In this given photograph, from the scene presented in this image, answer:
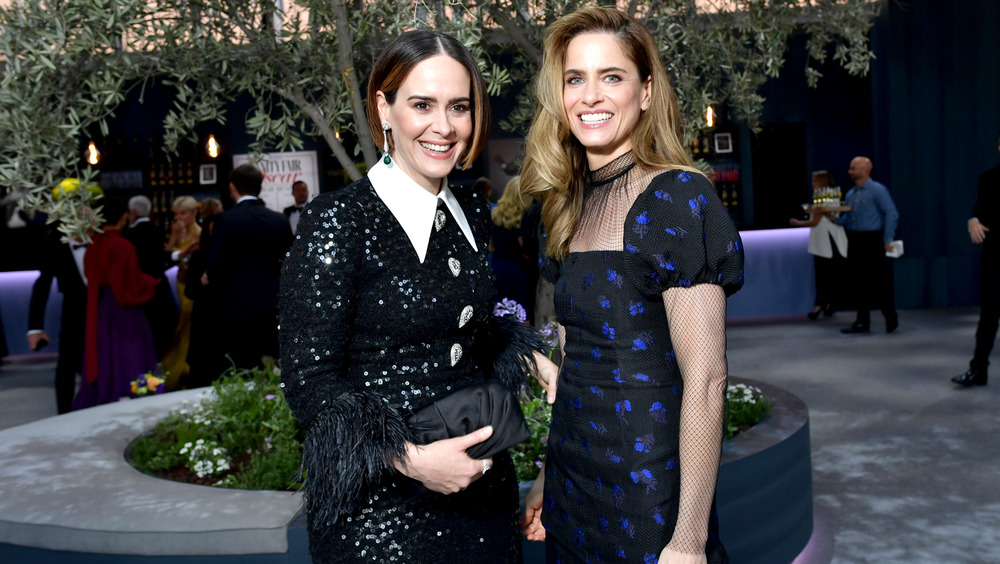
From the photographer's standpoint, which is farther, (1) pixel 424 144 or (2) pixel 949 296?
(2) pixel 949 296

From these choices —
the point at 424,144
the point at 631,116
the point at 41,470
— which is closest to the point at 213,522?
the point at 41,470

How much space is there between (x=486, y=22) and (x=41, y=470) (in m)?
2.43

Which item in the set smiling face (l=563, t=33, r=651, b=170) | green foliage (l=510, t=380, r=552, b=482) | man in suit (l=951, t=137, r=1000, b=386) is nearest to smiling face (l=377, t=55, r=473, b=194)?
smiling face (l=563, t=33, r=651, b=170)

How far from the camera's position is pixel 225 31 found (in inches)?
129

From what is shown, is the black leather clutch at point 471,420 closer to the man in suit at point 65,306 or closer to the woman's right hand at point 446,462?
→ the woman's right hand at point 446,462

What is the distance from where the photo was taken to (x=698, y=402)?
1481mm

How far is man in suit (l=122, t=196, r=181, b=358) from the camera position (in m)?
5.98

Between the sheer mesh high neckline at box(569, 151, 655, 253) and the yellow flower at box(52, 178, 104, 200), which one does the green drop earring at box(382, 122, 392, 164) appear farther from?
the yellow flower at box(52, 178, 104, 200)

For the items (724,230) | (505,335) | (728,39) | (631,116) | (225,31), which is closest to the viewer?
(724,230)

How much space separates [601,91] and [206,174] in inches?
390

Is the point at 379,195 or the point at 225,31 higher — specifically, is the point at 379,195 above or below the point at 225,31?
below

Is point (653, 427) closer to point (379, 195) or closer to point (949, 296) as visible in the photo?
point (379, 195)

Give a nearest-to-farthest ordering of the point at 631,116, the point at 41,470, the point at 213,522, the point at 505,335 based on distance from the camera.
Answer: the point at 631,116 < the point at 505,335 < the point at 213,522 < the point at 41,470

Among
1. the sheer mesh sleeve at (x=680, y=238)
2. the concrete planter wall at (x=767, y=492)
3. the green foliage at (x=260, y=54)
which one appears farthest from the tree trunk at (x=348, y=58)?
the concrete planter wall at (x=767, y=492)
